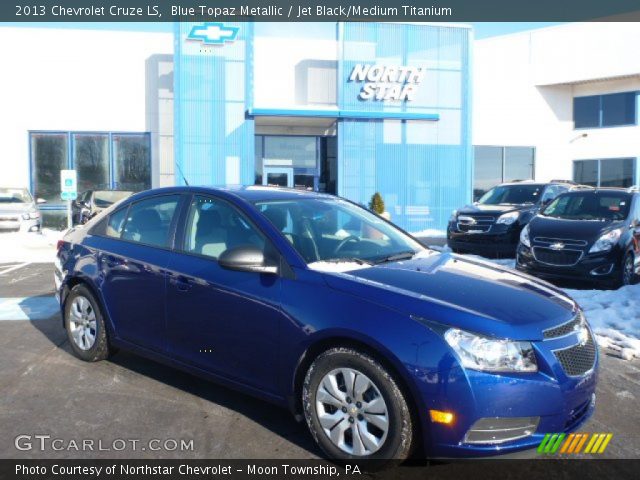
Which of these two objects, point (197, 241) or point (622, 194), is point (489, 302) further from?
point (622, 194)

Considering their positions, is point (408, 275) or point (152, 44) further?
point (152, 44)

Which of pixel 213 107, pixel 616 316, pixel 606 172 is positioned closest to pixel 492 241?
pixel 616 316

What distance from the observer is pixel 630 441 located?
3.73 metres

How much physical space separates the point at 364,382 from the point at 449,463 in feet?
2.45

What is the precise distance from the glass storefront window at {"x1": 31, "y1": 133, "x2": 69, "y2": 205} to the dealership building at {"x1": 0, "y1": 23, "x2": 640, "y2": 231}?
0.04 meters

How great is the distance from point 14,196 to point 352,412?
17393 millimetres

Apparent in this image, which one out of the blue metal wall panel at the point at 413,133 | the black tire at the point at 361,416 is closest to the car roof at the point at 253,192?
the black tire at the point at 361,416

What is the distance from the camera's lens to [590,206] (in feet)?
31.7

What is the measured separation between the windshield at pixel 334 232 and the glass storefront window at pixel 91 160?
18082mm

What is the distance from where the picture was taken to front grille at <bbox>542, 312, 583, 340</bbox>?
320 centimetres

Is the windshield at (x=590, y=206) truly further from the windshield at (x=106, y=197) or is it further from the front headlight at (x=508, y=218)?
the windshield at (x=106, y=197)

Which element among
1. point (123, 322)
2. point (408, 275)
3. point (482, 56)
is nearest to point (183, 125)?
point (482, 56)

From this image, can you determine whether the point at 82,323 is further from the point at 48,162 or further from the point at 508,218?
the point at 48,162

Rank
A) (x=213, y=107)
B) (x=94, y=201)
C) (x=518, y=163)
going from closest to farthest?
(x=94, y=201) → (x=213, y=107) → (x=518, y=163)
